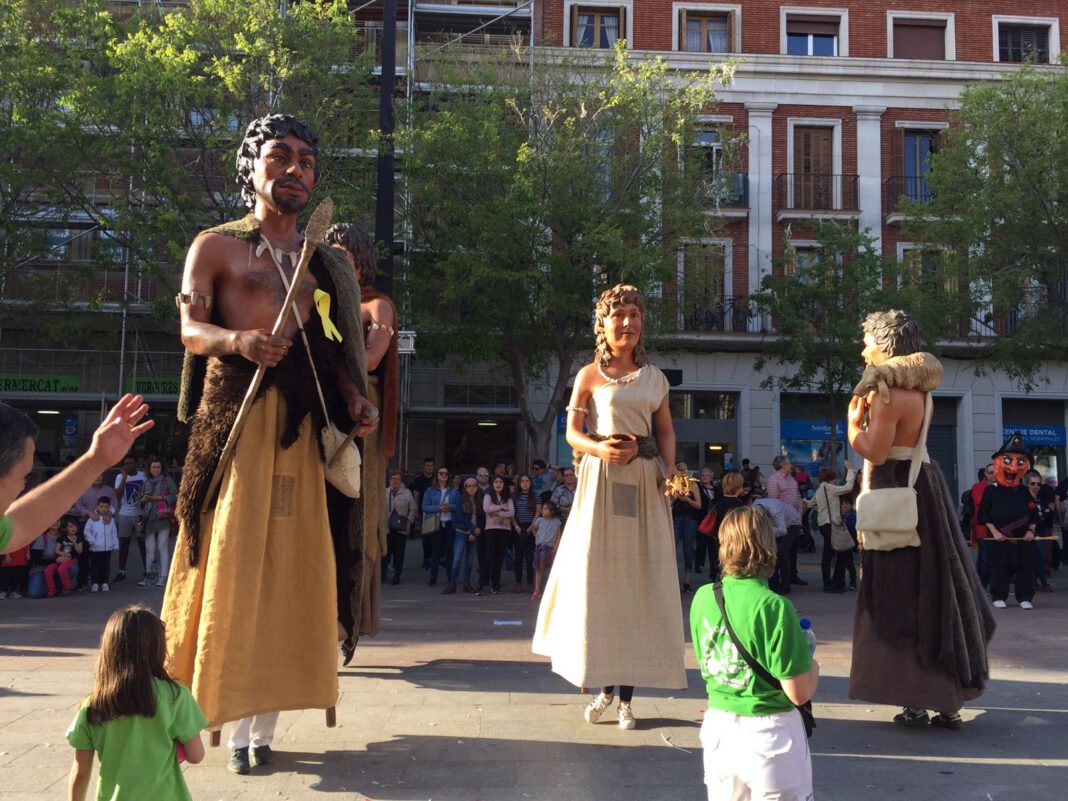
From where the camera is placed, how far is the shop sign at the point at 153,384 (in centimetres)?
2586

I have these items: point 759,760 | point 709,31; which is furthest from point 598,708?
point 709,31

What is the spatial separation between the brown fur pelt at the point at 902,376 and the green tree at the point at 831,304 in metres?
17.3

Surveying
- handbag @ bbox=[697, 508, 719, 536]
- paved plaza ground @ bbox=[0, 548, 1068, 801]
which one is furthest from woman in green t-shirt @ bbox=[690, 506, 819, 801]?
handbag @ bbox=[697, 508, 719, 536]

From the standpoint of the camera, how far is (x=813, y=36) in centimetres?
2808

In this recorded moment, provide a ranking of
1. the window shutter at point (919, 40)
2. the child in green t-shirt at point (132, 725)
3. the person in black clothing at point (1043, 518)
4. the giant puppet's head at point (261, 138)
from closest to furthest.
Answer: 1. the child in green t-shirt at point (132, 725)
2. the giant puppet's head at point (261, 138)
3. the person in black clothing at point (1043, 518)
4. the window shutter at point (919, 40)

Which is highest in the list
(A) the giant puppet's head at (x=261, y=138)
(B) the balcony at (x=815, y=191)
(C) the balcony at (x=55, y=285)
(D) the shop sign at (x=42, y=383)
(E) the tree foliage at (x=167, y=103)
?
(B) the balcony at (x=815, y=191)

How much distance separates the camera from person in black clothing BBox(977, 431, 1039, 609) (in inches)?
440

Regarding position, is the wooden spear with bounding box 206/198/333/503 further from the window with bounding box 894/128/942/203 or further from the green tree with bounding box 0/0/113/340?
the window with bounding box 894/128/942/203

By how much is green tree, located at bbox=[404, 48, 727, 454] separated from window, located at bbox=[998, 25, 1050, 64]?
13.1 metres

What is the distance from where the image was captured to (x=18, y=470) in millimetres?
2490

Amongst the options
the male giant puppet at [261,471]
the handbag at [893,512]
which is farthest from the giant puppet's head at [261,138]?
the handbag at [893,512]

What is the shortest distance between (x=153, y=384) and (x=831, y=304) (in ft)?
54.7

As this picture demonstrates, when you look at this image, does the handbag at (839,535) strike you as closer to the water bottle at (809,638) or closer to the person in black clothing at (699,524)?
the person in black clothing at (699,524)

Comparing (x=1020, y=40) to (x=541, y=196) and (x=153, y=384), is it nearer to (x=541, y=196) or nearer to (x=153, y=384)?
(x=541, y=196)
